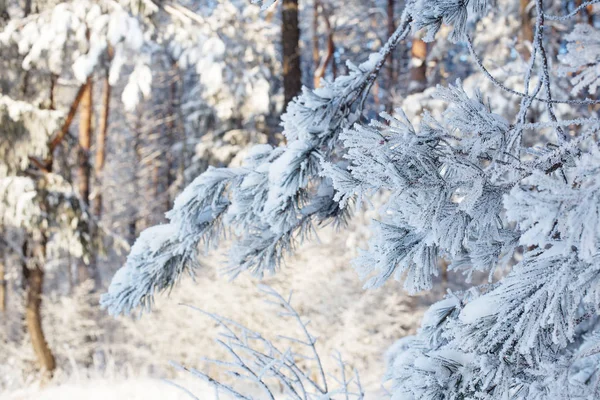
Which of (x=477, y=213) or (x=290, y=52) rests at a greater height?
(x=290, y=52)

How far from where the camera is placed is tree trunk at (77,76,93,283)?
8.72m

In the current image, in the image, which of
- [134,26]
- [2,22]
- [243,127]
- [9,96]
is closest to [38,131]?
[9,96]

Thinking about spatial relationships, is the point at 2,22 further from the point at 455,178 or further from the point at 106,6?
the point at 455,178

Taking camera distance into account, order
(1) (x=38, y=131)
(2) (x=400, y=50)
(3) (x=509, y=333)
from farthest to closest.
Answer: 1. (2) (x=400, y=50)
2. (1) (x=38, y=131)
3. (3) (x=509, y=333)

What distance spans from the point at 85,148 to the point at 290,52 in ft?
16.1

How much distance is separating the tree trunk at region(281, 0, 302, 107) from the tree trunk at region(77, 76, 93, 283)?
3431 mm

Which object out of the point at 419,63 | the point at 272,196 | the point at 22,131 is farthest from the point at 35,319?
the point at 272,196

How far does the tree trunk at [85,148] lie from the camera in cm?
872

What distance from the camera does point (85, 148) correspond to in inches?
379

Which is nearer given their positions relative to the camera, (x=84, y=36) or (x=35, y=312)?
(x=84, y=36)

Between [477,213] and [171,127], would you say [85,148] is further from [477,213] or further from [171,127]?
[477,213]

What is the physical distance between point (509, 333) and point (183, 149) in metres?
14.1

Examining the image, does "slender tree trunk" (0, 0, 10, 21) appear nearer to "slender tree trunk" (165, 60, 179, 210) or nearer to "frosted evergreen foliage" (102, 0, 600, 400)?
"frosted evergreen foliage" (102, 0, 600, 400)

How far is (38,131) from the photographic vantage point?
7062mm
